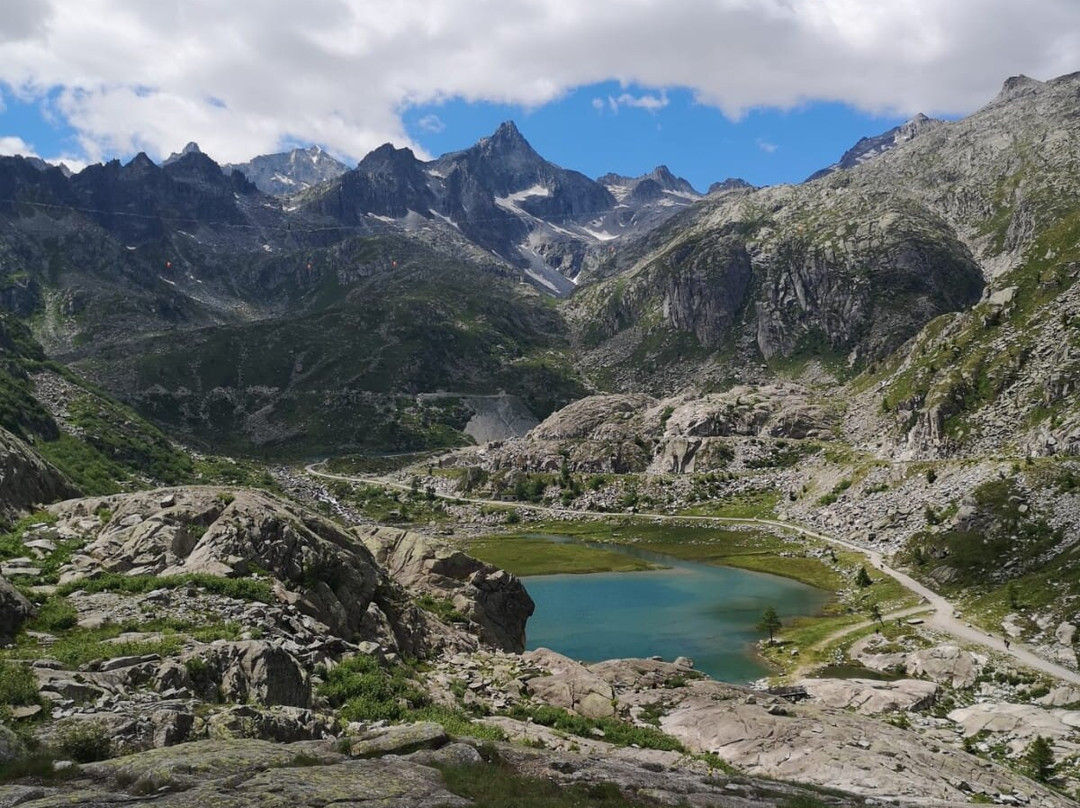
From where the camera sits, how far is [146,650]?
2636 cm

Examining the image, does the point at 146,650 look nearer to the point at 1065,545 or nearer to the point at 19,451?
the point at 19,451

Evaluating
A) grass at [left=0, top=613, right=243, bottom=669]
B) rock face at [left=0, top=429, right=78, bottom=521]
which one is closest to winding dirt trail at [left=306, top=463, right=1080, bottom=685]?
grass at [left=0, top=613, right=243, bottom=669]

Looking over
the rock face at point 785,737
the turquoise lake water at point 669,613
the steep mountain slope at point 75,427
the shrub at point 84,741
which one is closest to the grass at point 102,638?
the shrub at point 84,741

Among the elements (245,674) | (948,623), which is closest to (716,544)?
(948,623)

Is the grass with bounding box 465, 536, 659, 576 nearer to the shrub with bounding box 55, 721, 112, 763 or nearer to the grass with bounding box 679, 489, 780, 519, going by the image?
the grass with bounding box 679, 489, 780, 519

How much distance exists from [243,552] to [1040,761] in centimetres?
4480

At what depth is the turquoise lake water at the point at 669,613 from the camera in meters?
73.3

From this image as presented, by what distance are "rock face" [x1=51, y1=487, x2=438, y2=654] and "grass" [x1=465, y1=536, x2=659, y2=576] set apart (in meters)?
80.9

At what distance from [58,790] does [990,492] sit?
10826 cm

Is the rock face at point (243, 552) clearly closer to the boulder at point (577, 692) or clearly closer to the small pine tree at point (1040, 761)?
the boulder at point (577, 692)

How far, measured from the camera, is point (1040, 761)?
39000 mm

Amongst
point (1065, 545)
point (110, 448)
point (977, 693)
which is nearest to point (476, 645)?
point (977, 693)

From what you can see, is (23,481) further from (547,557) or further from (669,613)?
(547,557)

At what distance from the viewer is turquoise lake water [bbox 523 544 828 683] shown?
73.3 meters
